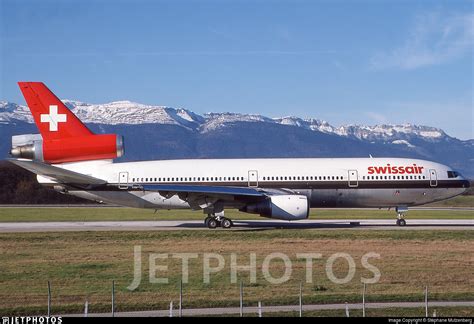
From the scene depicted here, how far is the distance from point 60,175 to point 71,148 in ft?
11.4

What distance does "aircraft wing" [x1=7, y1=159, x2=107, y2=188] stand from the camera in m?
37.9

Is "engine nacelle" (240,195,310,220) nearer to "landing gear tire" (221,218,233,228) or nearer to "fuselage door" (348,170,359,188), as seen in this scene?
"landing gear tire" (221,218,233,228)

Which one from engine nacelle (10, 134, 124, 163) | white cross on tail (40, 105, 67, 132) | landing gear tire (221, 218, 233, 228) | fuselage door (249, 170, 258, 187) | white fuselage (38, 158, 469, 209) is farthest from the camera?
white cross on tail (40, 105, 67, 132)

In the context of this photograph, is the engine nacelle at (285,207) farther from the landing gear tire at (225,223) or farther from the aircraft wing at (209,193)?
the landing gear tire at (225,223)

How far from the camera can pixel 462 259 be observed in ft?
92.4

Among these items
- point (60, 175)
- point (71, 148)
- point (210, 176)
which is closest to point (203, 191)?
point (210, 176)

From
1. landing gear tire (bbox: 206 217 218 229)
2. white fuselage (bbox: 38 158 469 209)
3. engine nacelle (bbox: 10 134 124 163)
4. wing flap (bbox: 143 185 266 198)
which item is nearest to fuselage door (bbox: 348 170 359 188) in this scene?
white fuselage (bbox: 38 158 469 209)

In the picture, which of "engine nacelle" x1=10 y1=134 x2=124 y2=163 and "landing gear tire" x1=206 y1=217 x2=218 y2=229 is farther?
"engine nacelle" x1=10 y1=134 x2=124 y2=163

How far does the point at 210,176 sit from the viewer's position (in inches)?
1668

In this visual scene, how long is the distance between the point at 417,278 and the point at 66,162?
25.8 m

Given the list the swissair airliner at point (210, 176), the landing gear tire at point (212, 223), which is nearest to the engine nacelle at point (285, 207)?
the swissair airliner at point (210, 176)

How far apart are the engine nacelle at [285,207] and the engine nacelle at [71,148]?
10338mm

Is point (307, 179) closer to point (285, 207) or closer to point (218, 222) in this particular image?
point (285, 207)

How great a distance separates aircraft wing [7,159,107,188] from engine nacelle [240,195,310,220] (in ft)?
33.3
